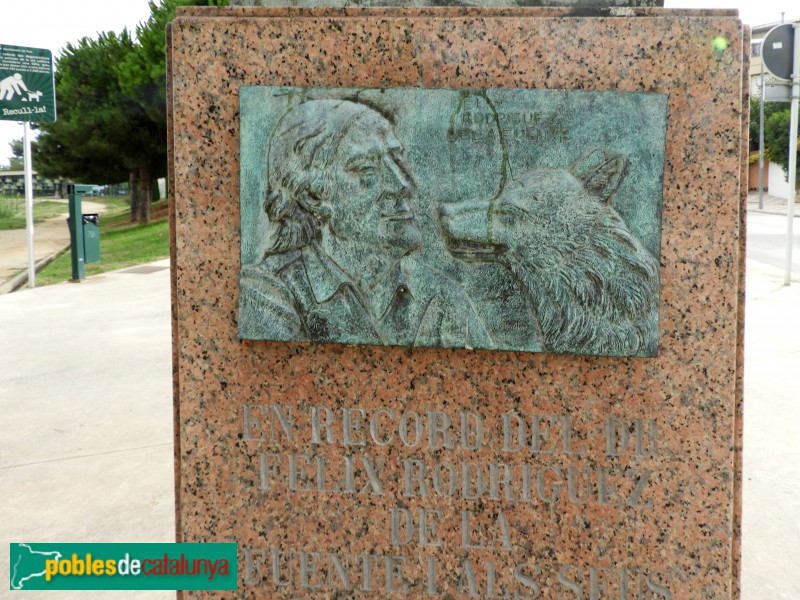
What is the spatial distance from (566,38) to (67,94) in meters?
28.1

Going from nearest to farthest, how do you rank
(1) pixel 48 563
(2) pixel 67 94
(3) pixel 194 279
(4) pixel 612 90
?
(4) pixel 612 90, (3) pixel 194 279, (1) pixel 48 563, (2) pixel 67 94

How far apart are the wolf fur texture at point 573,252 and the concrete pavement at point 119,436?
1.35 m

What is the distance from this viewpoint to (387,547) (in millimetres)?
2293

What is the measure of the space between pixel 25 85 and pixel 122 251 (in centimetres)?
710

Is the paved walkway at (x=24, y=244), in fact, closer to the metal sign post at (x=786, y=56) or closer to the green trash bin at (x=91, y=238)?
the green trash bin at (x=91, y=238)

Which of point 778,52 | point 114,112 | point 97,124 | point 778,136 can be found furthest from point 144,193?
point 778,136

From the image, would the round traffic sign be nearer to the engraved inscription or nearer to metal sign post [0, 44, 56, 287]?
the engraved inscription

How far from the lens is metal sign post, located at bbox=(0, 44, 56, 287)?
34.5ft

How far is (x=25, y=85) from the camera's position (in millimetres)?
10695

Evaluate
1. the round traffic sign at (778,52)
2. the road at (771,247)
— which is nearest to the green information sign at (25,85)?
the round traffic sign at (778,52)

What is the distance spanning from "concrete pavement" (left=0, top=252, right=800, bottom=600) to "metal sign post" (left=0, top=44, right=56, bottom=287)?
11.2 ft

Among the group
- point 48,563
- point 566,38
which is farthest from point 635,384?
point 48,563

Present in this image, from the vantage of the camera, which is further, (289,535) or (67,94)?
(67,94)

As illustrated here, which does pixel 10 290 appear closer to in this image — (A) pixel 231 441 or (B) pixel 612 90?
(A) pixel 231 441
